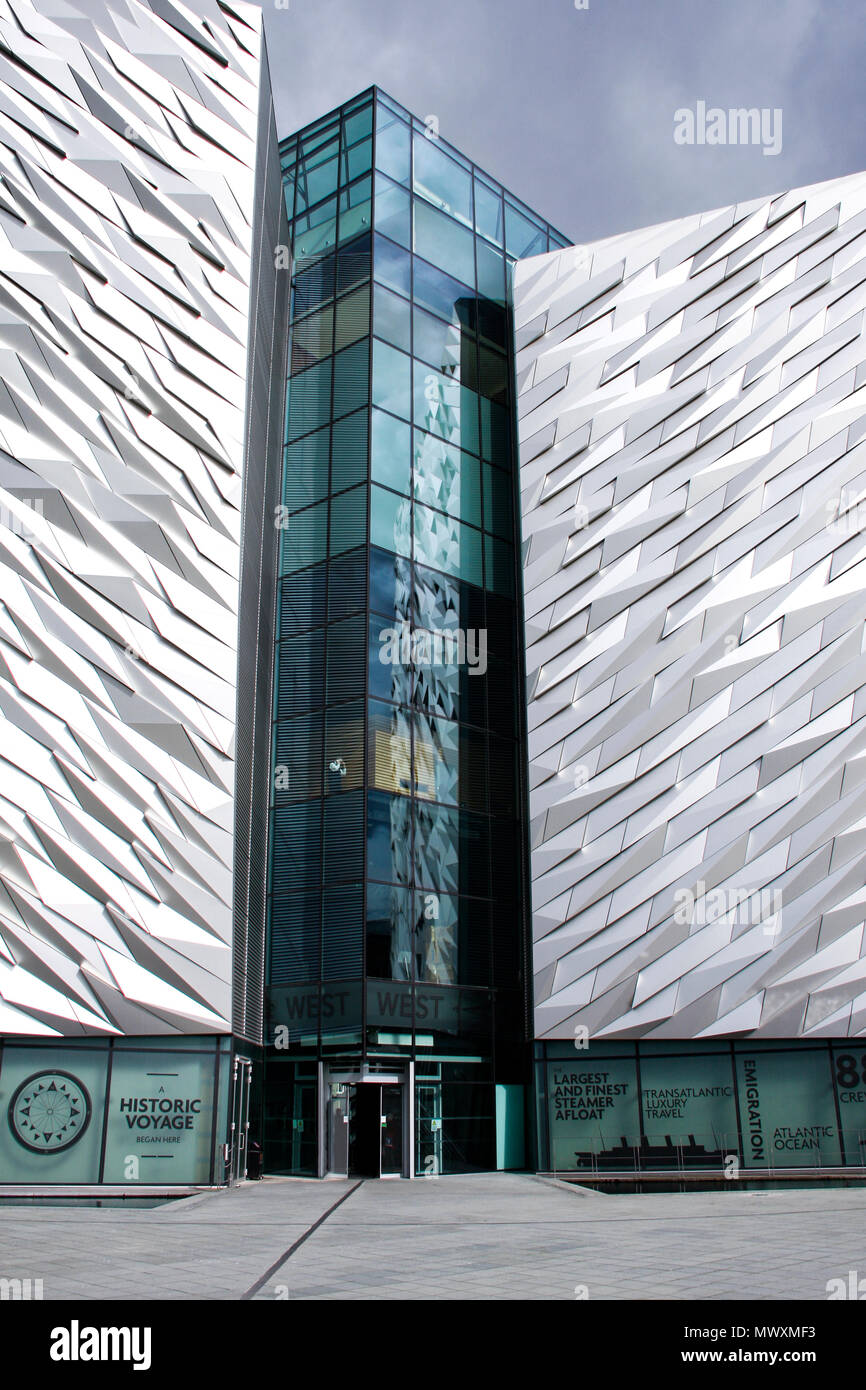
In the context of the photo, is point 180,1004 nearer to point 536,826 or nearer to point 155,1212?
point 155,1212

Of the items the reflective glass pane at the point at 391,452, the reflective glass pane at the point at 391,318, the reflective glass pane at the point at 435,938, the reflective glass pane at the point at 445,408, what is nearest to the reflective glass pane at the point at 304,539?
the reflective glass pane at the point at 391,452

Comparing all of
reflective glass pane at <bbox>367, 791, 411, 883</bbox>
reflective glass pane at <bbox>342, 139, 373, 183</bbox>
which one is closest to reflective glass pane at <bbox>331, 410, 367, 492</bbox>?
reflective glass pane at <bbox>342, 139, 373, 183</bbox>

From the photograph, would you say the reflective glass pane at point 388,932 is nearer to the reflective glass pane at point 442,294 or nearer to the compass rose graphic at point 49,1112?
the compass rose graphic at point 49,1112

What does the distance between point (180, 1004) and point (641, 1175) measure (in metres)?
10.9

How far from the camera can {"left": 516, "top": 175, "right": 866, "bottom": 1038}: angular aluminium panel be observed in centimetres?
2694

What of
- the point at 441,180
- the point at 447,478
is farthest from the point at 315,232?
the point at 447,478

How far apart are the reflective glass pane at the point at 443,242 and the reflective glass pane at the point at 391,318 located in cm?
241

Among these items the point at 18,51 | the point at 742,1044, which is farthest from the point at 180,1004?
the point at 18,51

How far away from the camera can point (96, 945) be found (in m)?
23.2

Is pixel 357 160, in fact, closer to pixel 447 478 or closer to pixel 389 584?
pixel 447 478

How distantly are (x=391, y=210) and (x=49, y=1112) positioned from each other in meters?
28.1

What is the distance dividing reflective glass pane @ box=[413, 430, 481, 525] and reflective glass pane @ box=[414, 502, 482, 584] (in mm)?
387

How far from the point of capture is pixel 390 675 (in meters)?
30.4

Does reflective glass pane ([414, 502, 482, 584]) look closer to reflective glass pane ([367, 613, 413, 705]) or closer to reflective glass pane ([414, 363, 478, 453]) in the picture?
reflective glass pane ([367, 613, 413, 705])
